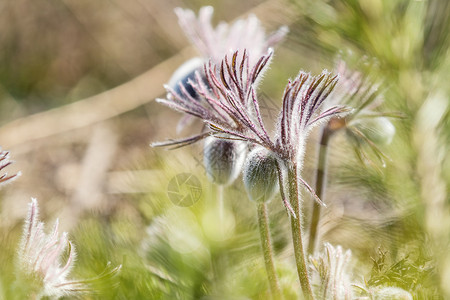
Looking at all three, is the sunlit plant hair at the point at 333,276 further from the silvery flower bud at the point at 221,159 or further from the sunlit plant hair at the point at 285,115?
the silvery flower bud at the point at 221,159

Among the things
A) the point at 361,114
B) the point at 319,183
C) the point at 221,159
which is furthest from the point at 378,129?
the point at 221,159

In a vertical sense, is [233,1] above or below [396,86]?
above

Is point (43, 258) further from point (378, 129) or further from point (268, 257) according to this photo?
point (378, 129)

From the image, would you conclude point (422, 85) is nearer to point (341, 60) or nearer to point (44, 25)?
point (341, 60)

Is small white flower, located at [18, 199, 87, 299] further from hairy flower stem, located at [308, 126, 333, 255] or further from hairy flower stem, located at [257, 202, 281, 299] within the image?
hairy flower stem, located at [308, 126, 333, 255]

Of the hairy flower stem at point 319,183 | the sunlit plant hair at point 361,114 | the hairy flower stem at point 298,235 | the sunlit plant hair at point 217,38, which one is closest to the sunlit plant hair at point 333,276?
the hairy flower stem at point 298,235

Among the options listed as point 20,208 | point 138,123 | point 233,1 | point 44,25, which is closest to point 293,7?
point 20,208

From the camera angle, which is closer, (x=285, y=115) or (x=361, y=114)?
(x=285, y=115)
